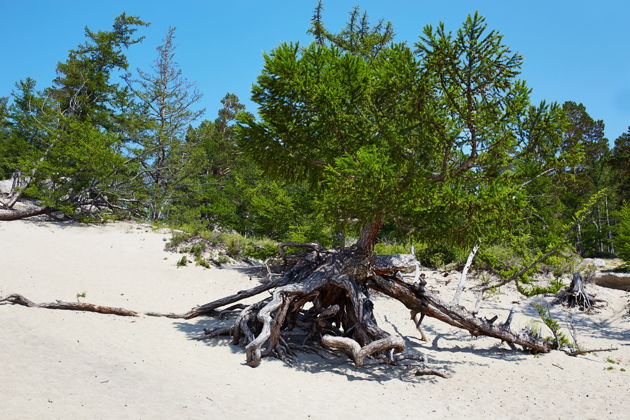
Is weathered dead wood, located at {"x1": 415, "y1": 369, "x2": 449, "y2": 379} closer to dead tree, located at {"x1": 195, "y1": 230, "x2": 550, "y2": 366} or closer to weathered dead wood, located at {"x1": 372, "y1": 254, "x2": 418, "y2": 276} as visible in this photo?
dead tree, located at {"x1": 195, "y1": 230, "x2": 550, "y2": 366}

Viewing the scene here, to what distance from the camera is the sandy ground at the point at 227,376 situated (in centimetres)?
472

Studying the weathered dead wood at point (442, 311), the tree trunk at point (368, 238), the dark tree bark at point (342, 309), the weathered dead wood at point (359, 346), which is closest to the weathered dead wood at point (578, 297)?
the dark tree bark at point (342, 309)

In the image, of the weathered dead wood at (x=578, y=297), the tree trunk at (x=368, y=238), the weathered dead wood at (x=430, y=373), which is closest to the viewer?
the weathered dead wood at (x=430, y=373)

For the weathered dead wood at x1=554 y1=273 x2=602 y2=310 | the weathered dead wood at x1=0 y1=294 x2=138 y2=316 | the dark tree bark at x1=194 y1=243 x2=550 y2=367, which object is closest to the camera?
the dark tree bark at x1=194 y1=243 x2=550 y2=367

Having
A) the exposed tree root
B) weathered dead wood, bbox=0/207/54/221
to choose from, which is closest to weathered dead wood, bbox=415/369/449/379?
the exposed tree root

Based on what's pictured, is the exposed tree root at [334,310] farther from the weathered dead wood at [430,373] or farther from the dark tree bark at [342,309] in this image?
the weathered dead wood at [430,373]

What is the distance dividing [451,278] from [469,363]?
1025 cm

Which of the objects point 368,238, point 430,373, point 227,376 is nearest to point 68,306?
point 227,376

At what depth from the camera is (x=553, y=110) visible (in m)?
6.23

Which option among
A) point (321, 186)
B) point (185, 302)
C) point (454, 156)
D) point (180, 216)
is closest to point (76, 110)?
point (180, 216)

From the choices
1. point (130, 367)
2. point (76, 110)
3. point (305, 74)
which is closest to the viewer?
point (130, 367)

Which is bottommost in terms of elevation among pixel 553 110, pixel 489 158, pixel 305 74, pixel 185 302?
pixel 185 302

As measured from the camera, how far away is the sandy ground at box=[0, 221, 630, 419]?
15.5 feet

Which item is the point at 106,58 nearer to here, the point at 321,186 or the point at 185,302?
the point at 185,302
